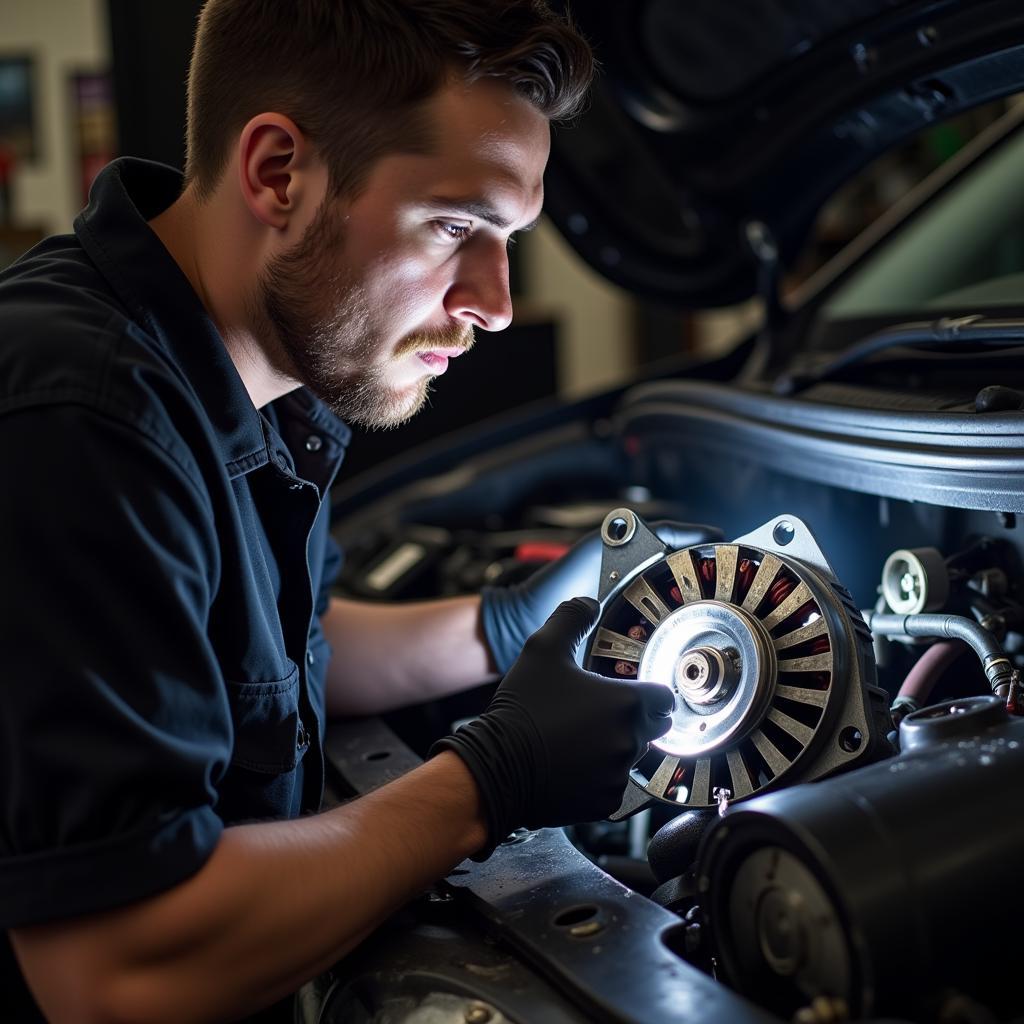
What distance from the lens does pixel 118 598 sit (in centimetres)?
78

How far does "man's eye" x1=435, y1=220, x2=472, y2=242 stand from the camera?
103 cm

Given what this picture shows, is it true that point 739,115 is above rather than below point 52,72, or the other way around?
below

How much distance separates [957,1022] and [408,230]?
0.77m

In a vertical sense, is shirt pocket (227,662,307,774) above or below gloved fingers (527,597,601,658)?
below

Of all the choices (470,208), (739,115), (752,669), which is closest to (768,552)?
(752,669)

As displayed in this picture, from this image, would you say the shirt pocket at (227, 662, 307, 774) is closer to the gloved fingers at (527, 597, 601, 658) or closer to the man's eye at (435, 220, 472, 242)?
the gloved fingers at (527, 597, 601, 658)

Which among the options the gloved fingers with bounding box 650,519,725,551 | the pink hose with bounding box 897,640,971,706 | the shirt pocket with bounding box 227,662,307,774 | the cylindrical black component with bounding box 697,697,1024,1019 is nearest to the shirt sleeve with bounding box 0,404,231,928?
the shirt pocket with bounding box 227,662,307,774

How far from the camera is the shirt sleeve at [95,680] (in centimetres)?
74

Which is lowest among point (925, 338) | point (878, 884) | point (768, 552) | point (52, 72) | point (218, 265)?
point (878, 884)

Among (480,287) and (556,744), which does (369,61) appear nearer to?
(480,287)

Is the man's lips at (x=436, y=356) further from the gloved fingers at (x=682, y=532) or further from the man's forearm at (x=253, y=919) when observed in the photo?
the man's forearm at (x=253, y=919)

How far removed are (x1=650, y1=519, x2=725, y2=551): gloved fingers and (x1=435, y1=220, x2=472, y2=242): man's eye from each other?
0.35m

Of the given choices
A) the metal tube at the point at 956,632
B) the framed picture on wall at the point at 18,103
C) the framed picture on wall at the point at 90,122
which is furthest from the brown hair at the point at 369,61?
the framed picture on wall at the point at 18,103

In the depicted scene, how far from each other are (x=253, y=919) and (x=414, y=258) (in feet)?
1.95
